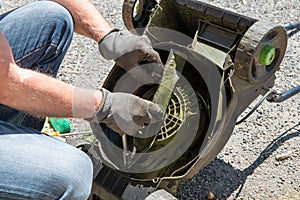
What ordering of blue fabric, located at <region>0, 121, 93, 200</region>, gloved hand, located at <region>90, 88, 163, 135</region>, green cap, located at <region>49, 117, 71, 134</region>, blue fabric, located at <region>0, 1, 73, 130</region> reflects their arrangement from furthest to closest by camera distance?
green cap, located at <region>49, 117, 71, 134</region>, blue fabric, located at <region>0, 1, 73, 130</region>, gloved hand, located at <region>90, 88, 163, 135</region>, blue fabric, located at <region>0, 121, 93, 200</region>

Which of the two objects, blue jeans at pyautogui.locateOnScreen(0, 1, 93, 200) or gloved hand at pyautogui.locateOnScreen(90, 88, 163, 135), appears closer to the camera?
blue jeans at pyautogui.locateOnScreen(0, 1, 93, 200)

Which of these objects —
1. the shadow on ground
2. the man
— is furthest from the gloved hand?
the shadow on ground

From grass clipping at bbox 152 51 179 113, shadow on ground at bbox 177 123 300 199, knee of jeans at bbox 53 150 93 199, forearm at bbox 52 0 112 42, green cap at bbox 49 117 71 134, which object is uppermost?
forearm at bbox 52 0 112 42

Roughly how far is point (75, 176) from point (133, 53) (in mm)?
435

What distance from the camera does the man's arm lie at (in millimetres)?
1351

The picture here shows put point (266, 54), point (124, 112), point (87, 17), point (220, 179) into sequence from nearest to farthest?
point (124, 112)
point (266, 54)
point (87, 17)
point (220, 179)

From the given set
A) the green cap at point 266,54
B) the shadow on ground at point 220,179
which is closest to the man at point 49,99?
the green cap at point 266,54

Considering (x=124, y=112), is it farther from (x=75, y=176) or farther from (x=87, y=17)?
(x=87, y=17)

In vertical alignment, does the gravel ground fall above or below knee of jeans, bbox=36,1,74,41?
below

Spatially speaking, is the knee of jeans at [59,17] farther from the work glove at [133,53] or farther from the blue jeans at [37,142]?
the work glove at [133,53]

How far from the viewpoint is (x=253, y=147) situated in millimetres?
2098

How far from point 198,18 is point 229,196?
2.09ft

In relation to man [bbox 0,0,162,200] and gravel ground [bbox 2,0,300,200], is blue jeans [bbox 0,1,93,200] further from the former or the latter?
gravel ground [bbox 2,0,300,200]

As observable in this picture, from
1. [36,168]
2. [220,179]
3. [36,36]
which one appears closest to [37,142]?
[36,168]
